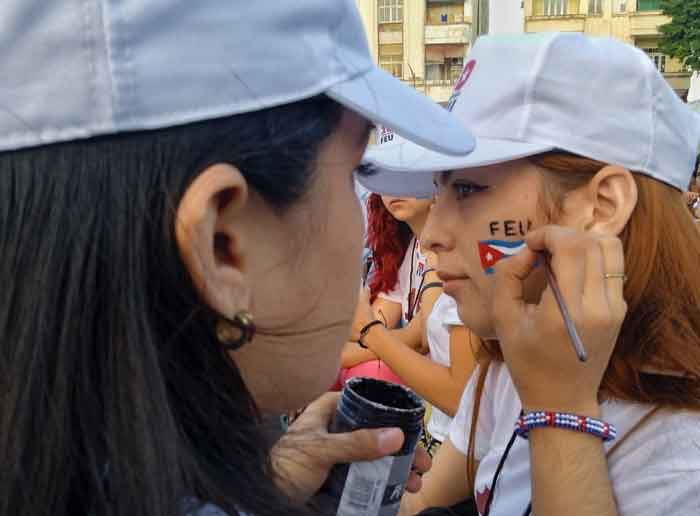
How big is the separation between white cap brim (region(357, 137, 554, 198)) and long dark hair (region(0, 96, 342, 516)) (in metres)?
0.39

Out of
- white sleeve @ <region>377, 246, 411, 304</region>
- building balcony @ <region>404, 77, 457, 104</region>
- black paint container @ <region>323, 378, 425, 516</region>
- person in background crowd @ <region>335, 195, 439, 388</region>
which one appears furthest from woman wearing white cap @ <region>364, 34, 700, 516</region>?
building balcony @ <region>404, 77, 457, 104</region>

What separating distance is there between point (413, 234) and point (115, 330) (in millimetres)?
2423

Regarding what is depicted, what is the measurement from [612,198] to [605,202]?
17 millimetres

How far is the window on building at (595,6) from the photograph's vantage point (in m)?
33.1

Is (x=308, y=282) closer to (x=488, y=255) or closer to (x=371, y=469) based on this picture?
(x=371, y=469)

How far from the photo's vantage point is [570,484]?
1.02 metres

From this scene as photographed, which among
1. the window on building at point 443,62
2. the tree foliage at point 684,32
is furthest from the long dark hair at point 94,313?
the window on building at point 443,62

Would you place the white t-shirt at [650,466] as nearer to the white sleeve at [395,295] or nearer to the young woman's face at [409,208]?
the young woman's face at [409,208]

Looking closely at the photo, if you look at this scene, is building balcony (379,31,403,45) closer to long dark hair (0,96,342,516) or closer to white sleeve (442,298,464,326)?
white sleeve (442,298,464,326)

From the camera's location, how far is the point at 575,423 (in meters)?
1.05

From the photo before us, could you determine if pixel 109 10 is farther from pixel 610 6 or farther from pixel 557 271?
pixel 610 6

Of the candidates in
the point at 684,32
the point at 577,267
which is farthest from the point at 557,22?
the point at 577,267

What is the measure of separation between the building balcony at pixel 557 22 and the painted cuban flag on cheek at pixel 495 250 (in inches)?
1369

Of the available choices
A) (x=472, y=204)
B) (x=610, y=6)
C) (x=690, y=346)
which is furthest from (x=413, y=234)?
(x=610, y=6)
